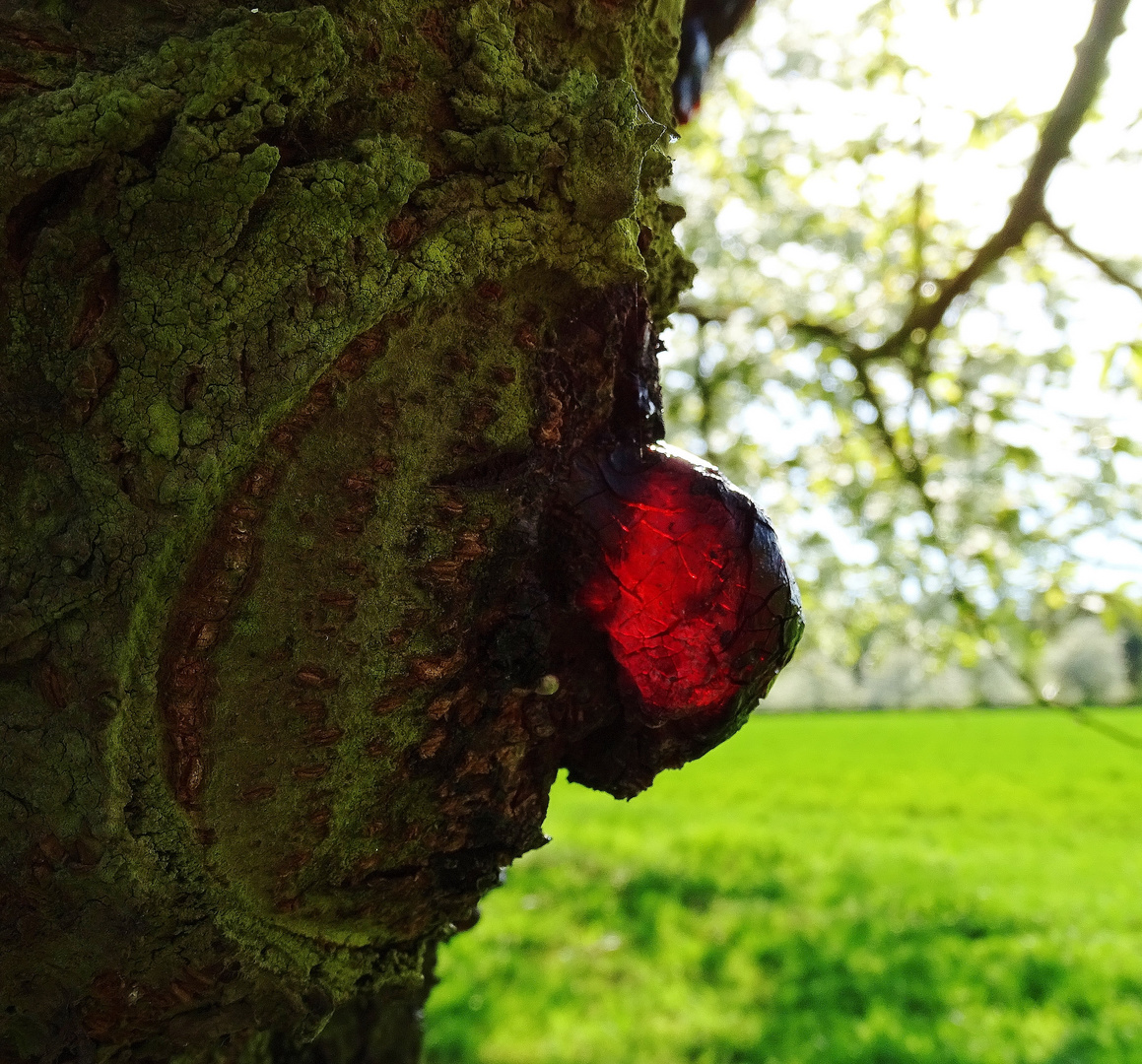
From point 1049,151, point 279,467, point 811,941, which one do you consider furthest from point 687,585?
point 811,941

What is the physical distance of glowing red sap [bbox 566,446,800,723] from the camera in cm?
100

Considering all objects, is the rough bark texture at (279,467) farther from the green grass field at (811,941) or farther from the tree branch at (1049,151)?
the green grass field at (811,941)

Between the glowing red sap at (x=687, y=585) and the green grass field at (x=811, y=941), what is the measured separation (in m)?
3.10

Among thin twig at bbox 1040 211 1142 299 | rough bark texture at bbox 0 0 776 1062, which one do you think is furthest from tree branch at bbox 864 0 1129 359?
rough bark texture at bbox 0 0 776 1062

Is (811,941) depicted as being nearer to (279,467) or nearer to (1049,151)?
(1049,151)

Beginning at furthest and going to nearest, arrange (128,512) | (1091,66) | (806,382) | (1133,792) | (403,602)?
(1133,792) < (806,382) < (1091,66) < (403,602) < (128,512)

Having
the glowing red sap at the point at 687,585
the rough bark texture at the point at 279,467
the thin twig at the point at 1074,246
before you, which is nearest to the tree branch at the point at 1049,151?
the thin twig at the point at 1074,246

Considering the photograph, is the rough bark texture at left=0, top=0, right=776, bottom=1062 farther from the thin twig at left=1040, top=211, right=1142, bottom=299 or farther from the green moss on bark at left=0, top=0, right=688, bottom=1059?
the thin twig at left=1040, top=211, right=1142, bottom=299

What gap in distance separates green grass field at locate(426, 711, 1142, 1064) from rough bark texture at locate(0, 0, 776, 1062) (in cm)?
304

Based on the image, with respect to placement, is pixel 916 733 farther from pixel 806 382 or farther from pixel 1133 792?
pixel 806 382

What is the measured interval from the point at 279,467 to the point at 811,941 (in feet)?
15.7

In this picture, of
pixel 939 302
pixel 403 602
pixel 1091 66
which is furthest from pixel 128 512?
pixel 939 302

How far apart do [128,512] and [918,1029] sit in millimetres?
4053

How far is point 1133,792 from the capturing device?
952 cm
